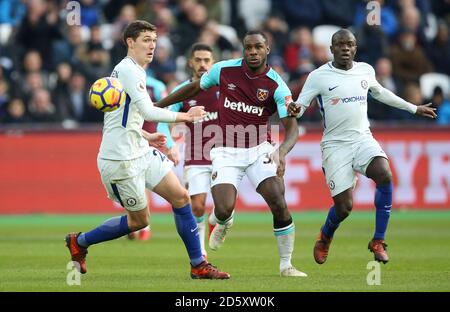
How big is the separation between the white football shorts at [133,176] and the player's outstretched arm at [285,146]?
114cm

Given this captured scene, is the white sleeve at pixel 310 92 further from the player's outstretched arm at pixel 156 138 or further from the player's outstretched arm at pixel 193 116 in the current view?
the player's outstretched arm at pixel 193 116

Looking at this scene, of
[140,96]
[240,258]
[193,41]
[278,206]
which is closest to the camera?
[140,96]

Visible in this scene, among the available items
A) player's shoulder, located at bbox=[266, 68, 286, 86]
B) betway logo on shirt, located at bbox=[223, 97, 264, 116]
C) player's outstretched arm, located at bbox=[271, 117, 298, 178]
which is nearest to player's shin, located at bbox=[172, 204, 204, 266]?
player's outstretched arm, located at bbox=[271, 117, 298, 178]

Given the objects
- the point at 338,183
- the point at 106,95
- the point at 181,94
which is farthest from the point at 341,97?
the point at 106,95

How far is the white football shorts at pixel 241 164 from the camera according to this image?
459 inches

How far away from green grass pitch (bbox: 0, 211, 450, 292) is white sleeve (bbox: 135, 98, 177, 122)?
1612 millimetres

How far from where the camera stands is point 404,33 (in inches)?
938

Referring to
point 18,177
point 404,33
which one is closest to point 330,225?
point 18,177

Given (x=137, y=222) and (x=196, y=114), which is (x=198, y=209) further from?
(x=196, y=114)

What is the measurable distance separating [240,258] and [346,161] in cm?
209

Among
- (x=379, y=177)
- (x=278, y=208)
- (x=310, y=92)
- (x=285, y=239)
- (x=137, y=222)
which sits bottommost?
(x=285, y=239)

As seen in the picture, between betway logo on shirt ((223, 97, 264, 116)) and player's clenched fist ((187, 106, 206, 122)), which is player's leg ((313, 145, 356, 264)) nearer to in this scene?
betway logo on shirt ((223, 97, 264, 116))

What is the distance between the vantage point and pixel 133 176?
1091 centimetres
